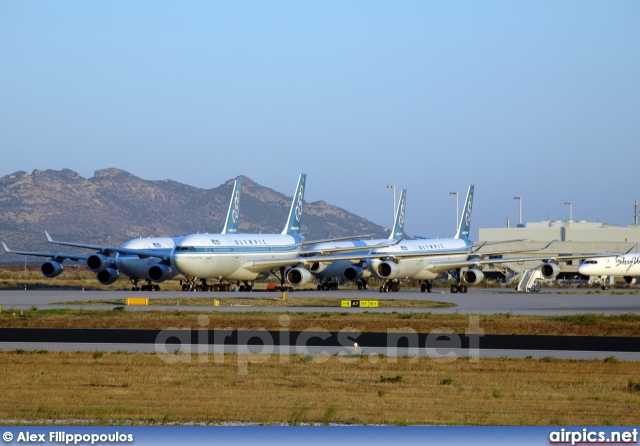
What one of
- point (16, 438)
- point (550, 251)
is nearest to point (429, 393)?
point (16, 438)

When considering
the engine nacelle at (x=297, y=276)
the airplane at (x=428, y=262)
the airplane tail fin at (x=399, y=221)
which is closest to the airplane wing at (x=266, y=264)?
the engine nacelle at (x=297, y=276)

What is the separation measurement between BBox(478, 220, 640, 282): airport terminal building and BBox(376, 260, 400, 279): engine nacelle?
47.5 metres

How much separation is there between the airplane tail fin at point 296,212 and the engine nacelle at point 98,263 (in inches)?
634

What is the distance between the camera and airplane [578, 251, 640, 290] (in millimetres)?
85062

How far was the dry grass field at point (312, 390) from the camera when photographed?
16938 mm

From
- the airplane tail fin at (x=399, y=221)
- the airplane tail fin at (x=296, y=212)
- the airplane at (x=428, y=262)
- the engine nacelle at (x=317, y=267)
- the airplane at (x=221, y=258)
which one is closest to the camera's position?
the airplane at (x=221, y=258)

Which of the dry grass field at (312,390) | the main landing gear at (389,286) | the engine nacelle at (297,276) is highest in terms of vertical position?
the engine nacelle at (297,276)

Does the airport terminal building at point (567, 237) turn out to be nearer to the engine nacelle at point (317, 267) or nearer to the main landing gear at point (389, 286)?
the main landing gear at point (389, 286)

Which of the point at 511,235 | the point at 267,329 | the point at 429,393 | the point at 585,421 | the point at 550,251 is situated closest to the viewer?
the point at 585,421

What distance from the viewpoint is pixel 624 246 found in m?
127

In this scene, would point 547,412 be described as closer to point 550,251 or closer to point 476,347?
point 476,347

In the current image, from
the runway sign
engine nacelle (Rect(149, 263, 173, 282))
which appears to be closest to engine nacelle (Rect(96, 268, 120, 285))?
engine nacelle (Rect(149, 263, 173, 282))

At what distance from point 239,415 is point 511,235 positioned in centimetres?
11844

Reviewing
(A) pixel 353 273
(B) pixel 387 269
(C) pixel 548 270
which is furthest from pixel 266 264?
(C) pixel 548 270
